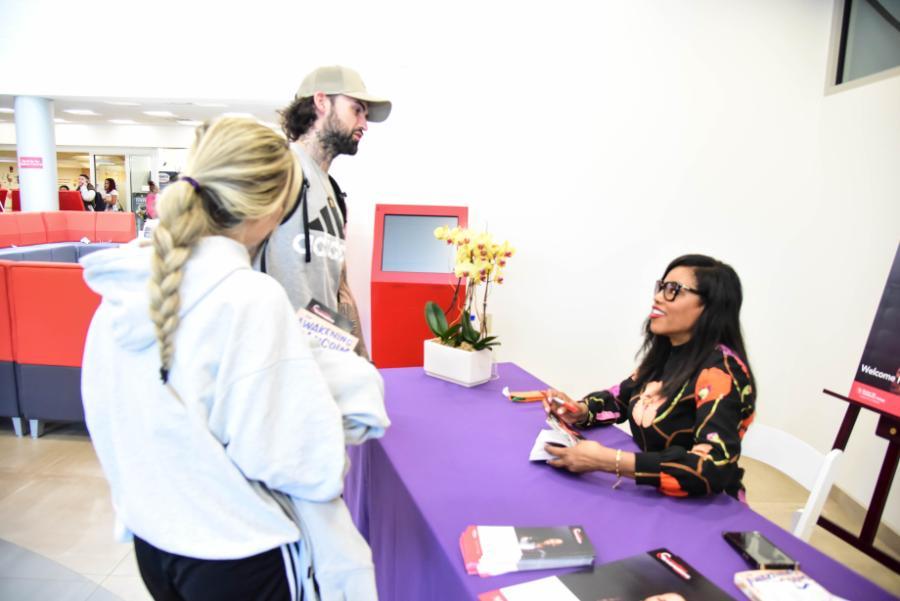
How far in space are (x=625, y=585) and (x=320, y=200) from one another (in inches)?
57.0

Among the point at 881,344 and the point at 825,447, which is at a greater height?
the point at 881,344

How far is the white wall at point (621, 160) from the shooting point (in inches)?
130

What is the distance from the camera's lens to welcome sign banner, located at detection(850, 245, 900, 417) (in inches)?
83.8

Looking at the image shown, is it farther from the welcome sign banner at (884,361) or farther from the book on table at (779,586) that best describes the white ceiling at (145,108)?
the book on table at (779,586)

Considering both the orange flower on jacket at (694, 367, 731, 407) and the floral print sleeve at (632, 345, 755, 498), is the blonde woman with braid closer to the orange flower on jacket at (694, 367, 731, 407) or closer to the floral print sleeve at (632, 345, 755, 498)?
the floral print sleeve at (632, 345, 755, 498)

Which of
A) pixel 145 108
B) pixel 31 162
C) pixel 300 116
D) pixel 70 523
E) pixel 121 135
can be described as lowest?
pixel 70 523

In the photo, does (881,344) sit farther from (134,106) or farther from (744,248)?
(134,106)

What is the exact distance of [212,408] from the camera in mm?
818

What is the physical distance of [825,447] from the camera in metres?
3.08

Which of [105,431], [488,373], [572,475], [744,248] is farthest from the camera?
[744,248]

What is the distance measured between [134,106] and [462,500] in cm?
1037

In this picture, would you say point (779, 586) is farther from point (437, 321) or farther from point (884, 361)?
point (884, 361)

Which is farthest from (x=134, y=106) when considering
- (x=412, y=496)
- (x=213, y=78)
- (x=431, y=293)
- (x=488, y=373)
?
(x=412, y=496)

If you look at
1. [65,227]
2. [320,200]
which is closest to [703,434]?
[320,200]
